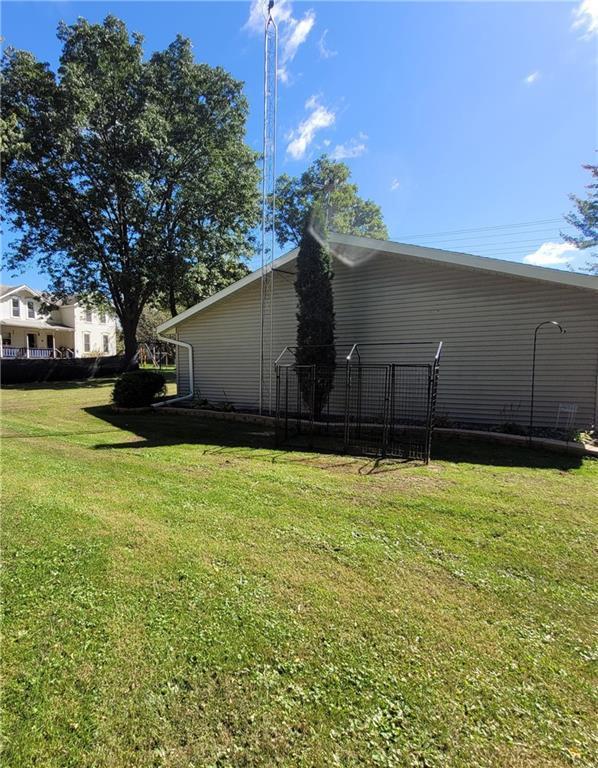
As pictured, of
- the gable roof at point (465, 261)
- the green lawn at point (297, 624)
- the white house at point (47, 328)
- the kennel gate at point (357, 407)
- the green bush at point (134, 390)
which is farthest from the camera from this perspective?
the white house at point (47, 328)

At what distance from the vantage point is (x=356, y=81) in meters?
10.3

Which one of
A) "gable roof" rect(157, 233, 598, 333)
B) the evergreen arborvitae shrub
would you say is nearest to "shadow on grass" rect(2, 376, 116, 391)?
"gable roof" rect(157, 233, 598, 333)

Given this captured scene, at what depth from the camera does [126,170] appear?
19.3m

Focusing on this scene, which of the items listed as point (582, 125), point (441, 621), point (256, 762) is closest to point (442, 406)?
point (441, 621)

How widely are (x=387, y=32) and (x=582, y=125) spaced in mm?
6958

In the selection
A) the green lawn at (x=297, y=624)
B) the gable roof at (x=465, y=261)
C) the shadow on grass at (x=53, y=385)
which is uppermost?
the gable roof at (x=465, y=261)

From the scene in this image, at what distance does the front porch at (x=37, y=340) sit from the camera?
88.8ft

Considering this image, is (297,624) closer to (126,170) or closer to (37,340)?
(126,170)

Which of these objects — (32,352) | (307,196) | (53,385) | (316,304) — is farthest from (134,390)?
(307,196)

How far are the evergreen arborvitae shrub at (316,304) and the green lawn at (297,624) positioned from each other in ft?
16.3

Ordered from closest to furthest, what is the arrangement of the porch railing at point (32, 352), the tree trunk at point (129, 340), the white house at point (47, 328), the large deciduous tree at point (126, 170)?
the large deciduous tree at point (126, 170) → the tree trunk at point (129, 340) → the porch railing at point (32, 352) → the white house at point (47, 328)

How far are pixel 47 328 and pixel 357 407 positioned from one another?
30126mm

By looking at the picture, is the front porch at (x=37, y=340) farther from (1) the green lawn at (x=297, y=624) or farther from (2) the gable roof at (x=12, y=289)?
(1) the green lawn at (x=297, y=624)

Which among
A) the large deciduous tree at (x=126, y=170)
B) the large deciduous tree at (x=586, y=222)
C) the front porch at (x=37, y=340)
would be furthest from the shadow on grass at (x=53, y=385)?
the large deciduous tree at (x=586, y=222)
